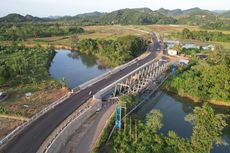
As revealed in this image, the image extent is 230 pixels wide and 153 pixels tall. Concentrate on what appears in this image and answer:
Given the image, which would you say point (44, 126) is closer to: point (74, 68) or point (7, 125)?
point (7, 125)

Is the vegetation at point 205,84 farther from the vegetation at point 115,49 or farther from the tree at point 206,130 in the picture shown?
the vegetation at point 115,49

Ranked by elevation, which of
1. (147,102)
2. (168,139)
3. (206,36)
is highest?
(168,139)

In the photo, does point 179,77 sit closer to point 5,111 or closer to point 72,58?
point 5,111

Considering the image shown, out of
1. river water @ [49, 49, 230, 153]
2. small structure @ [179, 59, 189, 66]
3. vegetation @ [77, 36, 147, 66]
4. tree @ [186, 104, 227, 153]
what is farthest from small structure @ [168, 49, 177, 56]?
tree @ [186, 104, 227, 153]

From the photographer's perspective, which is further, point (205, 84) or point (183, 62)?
point (183, 62)

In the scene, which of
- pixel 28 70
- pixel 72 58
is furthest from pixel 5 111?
pixel 72 58

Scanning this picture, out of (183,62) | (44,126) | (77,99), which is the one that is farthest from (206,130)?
(183,62)

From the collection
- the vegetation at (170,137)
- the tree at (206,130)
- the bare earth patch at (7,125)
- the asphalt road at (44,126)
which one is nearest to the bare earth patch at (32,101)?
the bare earth patch at (7,125)
